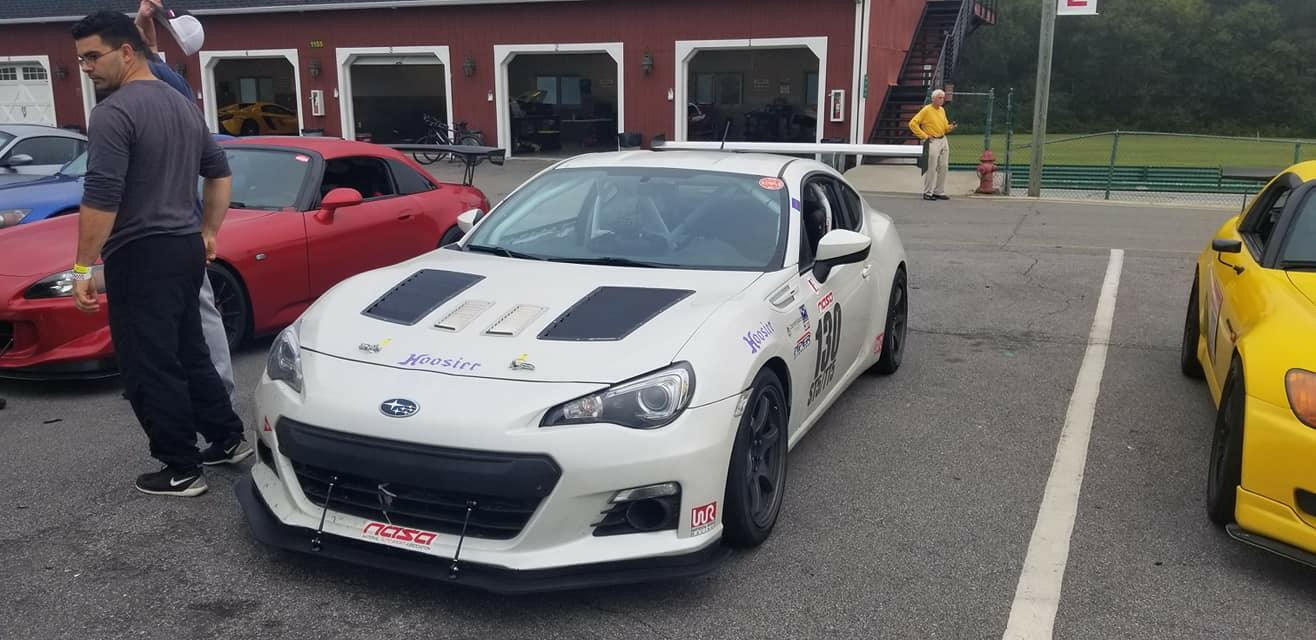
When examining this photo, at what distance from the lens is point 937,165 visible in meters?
16.6

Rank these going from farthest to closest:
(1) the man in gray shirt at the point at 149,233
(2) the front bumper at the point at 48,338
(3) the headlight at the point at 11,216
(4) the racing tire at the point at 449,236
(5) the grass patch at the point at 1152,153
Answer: (5) the grass patch at the point at 1152,153, (4) the racing tire at the point at 449,236, (3) the headlight at the point at 11,216, (2) the front bumper at the point at 48,338, (1) the man in gray shirt at the point at 149,233

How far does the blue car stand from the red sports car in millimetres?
1299

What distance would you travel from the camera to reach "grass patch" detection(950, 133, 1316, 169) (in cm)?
2723

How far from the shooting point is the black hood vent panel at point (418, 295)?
152 inches

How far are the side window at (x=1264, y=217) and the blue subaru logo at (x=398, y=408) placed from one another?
3840mm

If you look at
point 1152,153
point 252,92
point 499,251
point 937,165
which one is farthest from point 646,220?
point 1152,153

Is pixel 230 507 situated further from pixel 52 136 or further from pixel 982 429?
pixel 52 136

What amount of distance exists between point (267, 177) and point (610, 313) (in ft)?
13.0

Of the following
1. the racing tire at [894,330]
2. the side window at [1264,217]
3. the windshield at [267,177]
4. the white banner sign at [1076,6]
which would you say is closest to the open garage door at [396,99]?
the white banner sign at [1076,6]

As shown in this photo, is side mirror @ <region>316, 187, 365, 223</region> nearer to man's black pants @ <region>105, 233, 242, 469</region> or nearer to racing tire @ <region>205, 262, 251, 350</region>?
racing tire @ <region>205, 262, 251, 350</region>

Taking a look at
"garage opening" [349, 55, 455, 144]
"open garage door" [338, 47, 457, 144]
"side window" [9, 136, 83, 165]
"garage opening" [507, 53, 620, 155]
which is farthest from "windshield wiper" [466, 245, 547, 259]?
"garage opening" [349, 55, 455, 144]

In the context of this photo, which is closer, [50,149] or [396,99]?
[50,149]

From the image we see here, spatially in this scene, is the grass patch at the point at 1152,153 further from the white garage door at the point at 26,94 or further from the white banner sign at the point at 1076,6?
the white garage door at the point at 26,94

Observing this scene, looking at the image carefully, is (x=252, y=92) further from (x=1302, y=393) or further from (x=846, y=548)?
(x=1302, y=393)
